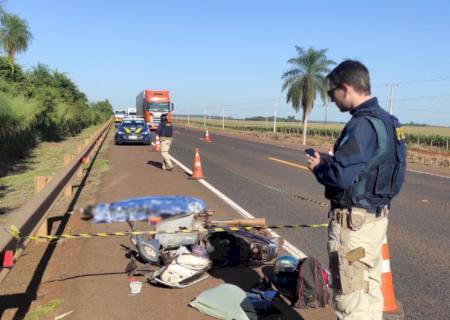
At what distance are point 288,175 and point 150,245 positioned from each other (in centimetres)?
1007

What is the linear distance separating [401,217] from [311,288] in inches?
202

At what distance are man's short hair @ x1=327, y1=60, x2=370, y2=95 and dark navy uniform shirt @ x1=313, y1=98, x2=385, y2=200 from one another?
0.46 feet

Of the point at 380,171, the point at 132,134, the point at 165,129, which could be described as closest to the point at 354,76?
the point at 380,171

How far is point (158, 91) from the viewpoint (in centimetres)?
4472

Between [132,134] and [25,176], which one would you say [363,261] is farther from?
[132,134]

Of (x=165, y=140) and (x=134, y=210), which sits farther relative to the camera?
(x=165, y=140)

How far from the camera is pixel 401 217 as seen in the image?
28.9 feet

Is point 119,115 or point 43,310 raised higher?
point 43,310

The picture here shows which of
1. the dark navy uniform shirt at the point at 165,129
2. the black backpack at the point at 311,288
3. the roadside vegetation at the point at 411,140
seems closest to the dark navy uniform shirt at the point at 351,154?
the roadside vegetation at the point at 411,140

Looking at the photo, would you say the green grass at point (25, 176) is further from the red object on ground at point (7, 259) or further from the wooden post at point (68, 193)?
the red object on ground at point (7, 259)

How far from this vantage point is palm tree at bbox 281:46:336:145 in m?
39.4

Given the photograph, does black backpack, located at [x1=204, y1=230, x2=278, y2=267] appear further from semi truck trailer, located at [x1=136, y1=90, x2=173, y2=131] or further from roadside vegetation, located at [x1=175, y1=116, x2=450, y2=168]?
semi truck trailer, located at [x1=136, y1=90, x2=173, y2=131]

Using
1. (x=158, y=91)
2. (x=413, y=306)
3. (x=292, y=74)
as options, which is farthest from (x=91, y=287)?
(x=158, y=91)

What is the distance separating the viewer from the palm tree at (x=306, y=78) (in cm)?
3942
